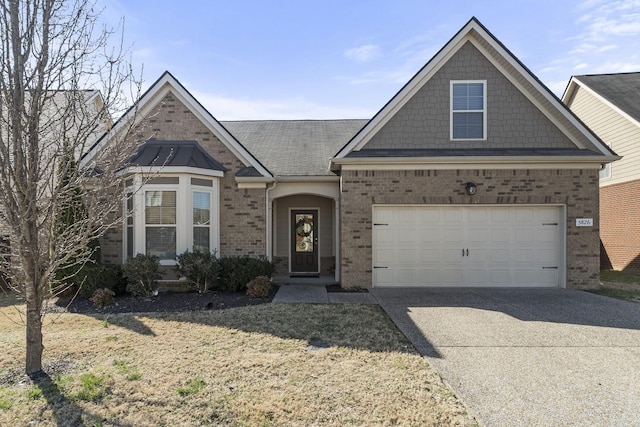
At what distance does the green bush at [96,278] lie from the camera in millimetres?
8367

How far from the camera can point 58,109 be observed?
4066mm

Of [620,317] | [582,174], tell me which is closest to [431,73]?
[582,174]

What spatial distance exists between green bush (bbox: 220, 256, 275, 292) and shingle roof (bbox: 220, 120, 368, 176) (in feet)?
9.57

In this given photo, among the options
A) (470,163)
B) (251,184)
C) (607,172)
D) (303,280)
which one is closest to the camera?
(470,163)

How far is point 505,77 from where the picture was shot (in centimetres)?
999

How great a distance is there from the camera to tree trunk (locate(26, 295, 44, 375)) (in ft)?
14.2

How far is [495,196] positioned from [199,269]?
7957 millimetres

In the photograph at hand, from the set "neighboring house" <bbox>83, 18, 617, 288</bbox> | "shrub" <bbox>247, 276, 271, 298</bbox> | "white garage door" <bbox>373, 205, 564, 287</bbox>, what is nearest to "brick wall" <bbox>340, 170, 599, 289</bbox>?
"neighboring house" <bbox>83, 18, 617, 288</bbox>

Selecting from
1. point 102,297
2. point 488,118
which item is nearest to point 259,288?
point 102,297

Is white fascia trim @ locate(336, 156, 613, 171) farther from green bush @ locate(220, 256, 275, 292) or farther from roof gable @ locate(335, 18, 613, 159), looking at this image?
green bush @ locate(220, 256, 275, 292)

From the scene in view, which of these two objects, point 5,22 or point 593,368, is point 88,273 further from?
point 593,368

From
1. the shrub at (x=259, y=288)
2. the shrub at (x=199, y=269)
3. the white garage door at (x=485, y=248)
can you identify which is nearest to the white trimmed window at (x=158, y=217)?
the shrub at (x=199, y=269)

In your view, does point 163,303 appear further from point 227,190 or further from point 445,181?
point 445,181

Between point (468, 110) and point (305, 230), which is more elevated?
point (468, 110)
